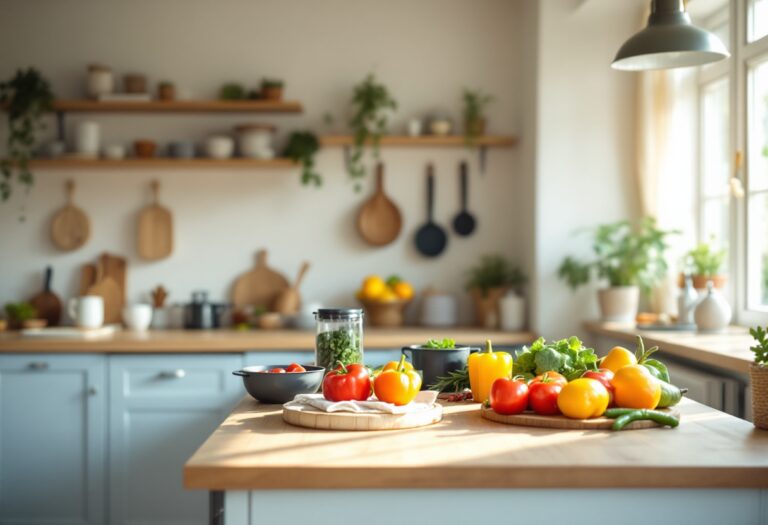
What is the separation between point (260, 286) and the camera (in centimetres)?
477

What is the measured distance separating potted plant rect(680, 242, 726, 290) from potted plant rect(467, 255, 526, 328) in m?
1.02

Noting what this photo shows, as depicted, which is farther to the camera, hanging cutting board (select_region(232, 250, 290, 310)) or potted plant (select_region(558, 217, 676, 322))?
hanging cutting board (select_region(232, 250, 290, 310))

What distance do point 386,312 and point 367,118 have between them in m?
1.05

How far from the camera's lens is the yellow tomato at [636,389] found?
196 cm

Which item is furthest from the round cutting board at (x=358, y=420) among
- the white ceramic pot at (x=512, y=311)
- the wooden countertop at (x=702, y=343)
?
the white ceramic pot at (x=512, y=311)

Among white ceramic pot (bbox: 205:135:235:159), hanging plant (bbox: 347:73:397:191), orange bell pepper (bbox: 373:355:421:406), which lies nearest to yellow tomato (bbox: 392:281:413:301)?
hanging plant (bbox: 347:73:397:191)

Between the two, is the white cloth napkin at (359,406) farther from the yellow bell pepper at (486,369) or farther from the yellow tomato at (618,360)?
the yellow tomato at (618,360)

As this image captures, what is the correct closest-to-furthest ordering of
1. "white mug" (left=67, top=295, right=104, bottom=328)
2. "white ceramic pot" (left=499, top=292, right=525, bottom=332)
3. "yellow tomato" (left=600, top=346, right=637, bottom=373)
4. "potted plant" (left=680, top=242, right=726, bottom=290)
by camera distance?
"yellow tomato" (left=600, top=346, right=637, bottom=373) → "potted plant" (left=680, top=242, right=726, bottom=290) → "white mug" (left=67, top=295, right=104, bottom=328) → "white ceramic pot" (left=499, top=292, right=525, bottom=332)

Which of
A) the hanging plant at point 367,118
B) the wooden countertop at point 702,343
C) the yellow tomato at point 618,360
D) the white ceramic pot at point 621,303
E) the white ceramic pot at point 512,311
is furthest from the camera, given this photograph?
the hanging plant at point 367,118

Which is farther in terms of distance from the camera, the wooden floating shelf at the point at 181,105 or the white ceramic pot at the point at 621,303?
the wooden floating shelf at the point at 181,105

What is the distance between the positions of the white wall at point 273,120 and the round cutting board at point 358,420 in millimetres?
2865

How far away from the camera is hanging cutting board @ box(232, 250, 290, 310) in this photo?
4758 millimetres

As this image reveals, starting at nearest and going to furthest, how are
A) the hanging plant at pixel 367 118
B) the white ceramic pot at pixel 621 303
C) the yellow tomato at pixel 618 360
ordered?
the yellow tomato at pixel 618 360 < the white ceramic pot at pixel 621 303 < the hanging plant at pixel 367 118

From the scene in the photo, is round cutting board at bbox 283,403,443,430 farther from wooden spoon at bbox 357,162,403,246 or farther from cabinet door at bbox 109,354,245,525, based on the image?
wooden spoon at bbox 357,162,403,246
